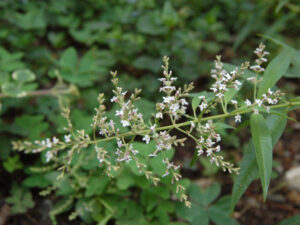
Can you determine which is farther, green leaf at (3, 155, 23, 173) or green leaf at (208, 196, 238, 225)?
green leaf at (3, 155, 23, 173)

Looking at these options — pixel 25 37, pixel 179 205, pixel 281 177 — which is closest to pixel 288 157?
pixel 281 177

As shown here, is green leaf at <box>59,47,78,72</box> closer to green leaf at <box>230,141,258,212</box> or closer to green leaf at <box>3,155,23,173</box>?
green leaf at <box>3,155,23,173</box>

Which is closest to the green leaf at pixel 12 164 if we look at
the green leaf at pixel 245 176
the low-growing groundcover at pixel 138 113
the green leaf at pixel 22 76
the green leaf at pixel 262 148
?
the low-growing groundcover at pixel 138 113

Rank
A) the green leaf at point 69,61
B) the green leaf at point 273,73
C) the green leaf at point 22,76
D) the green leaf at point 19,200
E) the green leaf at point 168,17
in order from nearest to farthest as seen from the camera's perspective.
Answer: the green leaf at point 273,73 → the green leaf at point 19,200 → the green leaf at point 22,76 → the green leaf at point 69,61 → the green leaf at point 168,17

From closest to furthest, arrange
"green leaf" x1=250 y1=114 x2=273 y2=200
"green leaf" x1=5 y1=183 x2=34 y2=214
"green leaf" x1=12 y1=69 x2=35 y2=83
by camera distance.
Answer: "green leaf" x1=250 y1=114 x2=273 y2=200 → "green leaf" x1=5 y1=183 x2=34 y2=214 → "green leaf" x1=12 y1=69 x2=35 y2=83

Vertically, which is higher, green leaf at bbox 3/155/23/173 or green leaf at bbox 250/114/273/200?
green leaf at bbox 250/114/273/200

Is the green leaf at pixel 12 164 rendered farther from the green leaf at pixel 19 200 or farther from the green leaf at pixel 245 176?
the green leaf at pixel 245 176

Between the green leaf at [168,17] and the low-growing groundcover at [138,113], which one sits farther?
the green leaf at [168,17]

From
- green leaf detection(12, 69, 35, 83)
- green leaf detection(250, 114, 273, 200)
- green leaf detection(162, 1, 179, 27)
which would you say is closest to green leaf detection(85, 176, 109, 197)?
green leaf detection(12, 69, 35, 83)
